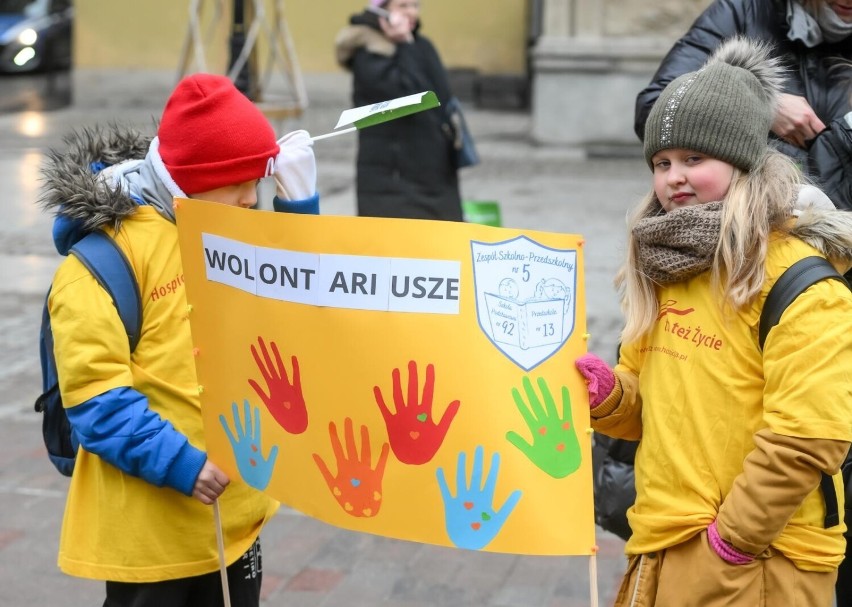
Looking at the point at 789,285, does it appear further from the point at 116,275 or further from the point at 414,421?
the point at 116,275

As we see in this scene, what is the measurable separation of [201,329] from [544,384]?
748 mm

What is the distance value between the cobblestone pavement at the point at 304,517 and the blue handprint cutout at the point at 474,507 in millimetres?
860

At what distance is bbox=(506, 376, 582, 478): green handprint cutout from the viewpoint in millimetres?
2357

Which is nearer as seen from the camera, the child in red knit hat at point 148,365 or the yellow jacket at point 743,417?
the yellow jacket at point 743,417

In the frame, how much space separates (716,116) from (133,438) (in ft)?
4.36

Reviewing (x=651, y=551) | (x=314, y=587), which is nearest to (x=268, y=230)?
(x=651, y=551)

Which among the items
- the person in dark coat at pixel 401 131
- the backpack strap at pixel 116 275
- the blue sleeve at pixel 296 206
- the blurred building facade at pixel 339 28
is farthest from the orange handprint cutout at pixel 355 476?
the blurred building facade at pixel 339 28

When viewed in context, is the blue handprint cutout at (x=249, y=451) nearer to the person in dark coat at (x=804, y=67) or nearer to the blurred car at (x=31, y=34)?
the person in dark coat at (x=804, y=67)

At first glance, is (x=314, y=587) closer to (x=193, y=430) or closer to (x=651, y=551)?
(x=193, y=430)

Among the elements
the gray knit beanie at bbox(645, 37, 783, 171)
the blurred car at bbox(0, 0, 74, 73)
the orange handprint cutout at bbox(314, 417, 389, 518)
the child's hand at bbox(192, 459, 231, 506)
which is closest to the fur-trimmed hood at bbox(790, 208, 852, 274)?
the gray knit beanie at bbox(645, 37, 783, 171)

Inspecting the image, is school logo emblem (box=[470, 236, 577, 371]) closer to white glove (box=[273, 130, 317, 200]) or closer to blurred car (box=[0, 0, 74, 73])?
white glove (box=[273, 130, 317, 200])

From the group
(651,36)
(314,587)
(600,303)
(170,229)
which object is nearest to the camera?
(170,229)

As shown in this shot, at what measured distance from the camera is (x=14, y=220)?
9953 millimetres

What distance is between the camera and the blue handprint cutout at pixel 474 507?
2354 mm
